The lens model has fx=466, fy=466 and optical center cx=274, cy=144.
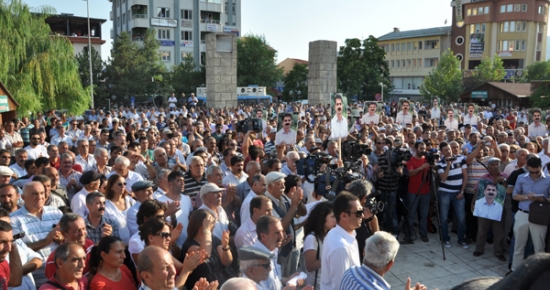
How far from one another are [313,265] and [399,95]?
214 feet

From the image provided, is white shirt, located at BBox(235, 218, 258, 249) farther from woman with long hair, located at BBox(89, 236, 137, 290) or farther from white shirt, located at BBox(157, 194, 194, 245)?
woman with long hair, located at BBox(89, 236, 137, 290)

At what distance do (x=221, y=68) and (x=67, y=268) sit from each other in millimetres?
17491

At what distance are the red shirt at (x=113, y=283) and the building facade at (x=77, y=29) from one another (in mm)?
50174

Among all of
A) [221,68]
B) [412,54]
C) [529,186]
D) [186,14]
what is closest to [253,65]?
[186,14]

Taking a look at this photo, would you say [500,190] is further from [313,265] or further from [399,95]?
[399,95]

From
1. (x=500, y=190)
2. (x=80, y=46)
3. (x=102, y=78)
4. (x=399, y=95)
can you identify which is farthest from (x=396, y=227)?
(x=399, y=95)

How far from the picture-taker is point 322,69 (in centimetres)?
2245

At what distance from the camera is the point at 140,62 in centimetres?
3884

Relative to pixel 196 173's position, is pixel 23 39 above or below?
above

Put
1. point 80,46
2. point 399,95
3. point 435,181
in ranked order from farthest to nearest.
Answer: point 399,95
point 80,46
point 435,181

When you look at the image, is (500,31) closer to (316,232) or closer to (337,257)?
(316,232)

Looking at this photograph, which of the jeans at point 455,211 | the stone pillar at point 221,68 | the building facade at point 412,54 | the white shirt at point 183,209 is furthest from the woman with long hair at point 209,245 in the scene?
the building facade at point 412,54

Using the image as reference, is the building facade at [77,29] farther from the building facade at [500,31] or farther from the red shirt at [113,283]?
the red shirt at [113,283]

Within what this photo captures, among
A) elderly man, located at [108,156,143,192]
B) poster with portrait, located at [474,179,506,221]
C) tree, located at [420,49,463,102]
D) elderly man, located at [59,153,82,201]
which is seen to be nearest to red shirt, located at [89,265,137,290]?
elderly man, located at [108,156,143,192]
